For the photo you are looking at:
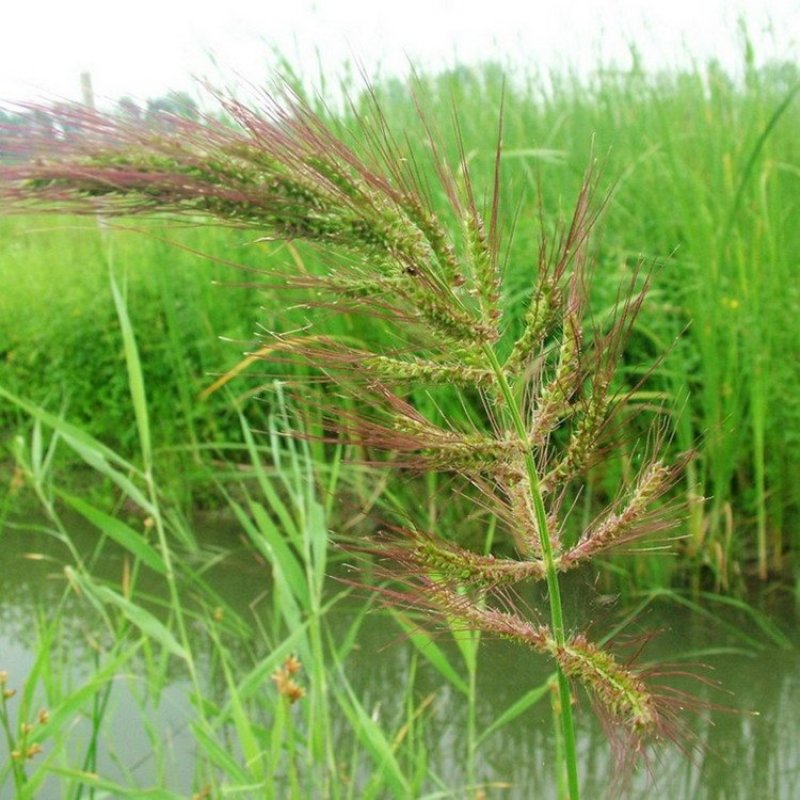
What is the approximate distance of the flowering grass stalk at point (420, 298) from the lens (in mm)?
364

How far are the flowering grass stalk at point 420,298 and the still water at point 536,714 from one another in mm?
1072

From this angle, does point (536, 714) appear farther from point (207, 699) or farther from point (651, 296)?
point (651, 296)

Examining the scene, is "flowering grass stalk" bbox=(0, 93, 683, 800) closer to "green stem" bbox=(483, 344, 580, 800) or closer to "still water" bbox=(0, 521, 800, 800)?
"green stem" bbox=(483, 344, 580, 800)

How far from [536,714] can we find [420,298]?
67.4 inches

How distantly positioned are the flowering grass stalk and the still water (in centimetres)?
107

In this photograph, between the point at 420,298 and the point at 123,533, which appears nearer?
the point at 420,298

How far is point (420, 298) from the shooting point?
1.26 feet

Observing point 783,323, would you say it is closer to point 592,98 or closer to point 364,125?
point 592,98

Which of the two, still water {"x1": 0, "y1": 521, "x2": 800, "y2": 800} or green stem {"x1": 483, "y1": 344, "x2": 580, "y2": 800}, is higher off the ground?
green stem {"x1": 483, "y1": 344, "x2": 580, "y2": 800}

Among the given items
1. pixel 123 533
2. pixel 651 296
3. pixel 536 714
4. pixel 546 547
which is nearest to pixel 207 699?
pixel 123 533

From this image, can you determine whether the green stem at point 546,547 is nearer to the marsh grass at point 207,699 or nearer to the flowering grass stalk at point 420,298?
the flowering grass stalk at point 420,298

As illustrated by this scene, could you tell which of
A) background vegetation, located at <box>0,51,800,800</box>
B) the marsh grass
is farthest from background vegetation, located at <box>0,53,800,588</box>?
the marsh grass

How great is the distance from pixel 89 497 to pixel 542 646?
319cm

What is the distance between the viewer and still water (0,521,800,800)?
1.77m
